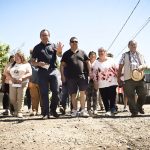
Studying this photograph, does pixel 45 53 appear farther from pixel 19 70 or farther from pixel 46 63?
pixel 19 70

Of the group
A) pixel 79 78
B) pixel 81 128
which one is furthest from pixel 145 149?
pixel 79 78

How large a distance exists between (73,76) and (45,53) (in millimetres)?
961

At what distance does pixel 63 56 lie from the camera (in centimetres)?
870

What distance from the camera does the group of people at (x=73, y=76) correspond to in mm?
8188

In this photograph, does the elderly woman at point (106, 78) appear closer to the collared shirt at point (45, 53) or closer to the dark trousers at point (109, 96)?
the dark trousers at point (109, 96)

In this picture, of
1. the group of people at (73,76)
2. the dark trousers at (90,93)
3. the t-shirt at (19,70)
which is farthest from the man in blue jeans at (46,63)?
the dark trousers at (90,93)

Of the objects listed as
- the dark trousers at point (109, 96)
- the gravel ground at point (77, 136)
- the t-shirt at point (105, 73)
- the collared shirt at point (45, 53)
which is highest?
the collared shirt at point (45, 53)

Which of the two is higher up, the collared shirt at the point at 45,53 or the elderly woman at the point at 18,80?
the collared shirt at the point at 45,53

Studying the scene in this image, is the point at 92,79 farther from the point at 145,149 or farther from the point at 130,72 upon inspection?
the point at 145,149

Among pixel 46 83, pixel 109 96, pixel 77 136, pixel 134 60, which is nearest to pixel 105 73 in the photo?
pixel 109 96

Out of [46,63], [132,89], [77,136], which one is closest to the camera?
[77,136]

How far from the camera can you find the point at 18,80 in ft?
30.6

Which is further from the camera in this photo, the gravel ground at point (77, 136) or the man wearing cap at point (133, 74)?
the man wearing cap at point (133, 74)

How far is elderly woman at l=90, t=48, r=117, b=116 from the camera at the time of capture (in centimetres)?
912
